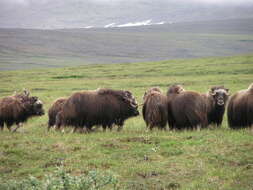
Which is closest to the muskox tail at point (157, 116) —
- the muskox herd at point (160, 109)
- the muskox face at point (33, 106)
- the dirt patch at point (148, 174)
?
the muskox herd at point (160, 109)

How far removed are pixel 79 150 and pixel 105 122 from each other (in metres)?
3.54

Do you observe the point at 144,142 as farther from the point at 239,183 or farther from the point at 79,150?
the point at 239,183

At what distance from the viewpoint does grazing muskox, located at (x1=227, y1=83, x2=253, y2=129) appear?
37.8ft

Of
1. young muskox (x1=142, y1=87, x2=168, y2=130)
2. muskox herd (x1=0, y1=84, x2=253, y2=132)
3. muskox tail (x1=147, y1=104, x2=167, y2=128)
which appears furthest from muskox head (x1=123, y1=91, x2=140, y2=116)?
muskox tail (x1=147, y1=104, x2=167, y2=128)

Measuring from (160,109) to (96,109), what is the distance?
1.71 meters

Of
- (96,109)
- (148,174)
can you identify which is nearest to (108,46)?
(96,109)

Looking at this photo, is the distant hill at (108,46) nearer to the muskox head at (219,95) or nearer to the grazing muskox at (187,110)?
the muskox head at (219,95)

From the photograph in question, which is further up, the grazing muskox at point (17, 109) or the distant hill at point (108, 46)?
the distant hill at point (108, 46)

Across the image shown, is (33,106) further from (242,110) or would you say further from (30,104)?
(242,110)

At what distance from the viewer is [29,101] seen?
543 inches

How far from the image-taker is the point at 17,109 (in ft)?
43.6

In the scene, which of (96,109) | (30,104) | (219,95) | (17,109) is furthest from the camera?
(30,104)

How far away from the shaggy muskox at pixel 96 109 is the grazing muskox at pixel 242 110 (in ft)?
8.89

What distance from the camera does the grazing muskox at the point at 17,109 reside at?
13.2 m
